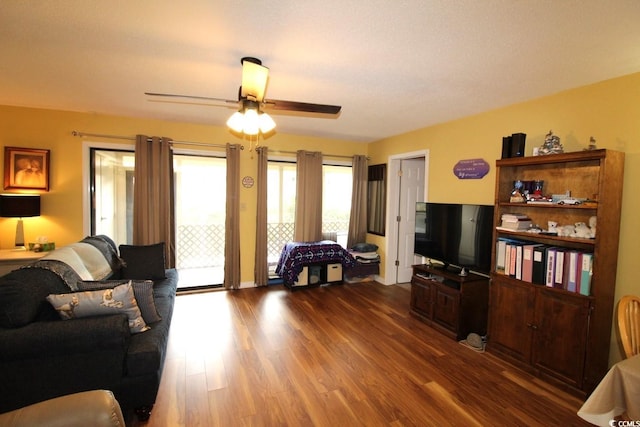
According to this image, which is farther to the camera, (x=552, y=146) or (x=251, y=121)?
(x=552, y=146)

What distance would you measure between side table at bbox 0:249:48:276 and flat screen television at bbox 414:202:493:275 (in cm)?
450

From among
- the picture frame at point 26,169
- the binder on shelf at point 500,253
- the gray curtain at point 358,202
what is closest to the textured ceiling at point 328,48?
the picture frame at point 26,169

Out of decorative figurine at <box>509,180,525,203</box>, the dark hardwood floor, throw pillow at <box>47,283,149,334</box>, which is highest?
decorative figurine at <box>509,180,525,203</box>

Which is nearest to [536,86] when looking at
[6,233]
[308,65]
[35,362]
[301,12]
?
[308,65]

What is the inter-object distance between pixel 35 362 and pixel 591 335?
3636mm

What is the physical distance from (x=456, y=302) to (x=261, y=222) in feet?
9.47

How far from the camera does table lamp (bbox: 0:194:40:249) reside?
3320 mm

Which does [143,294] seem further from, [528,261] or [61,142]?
[528,261]

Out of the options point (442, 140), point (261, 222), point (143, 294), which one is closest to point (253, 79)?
point (143, 294)

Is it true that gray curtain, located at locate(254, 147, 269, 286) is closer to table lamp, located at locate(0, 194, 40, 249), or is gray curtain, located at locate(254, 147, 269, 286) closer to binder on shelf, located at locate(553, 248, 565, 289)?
table lamp, located at locate(0, 194, 40, 249)

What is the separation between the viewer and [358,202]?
5.27 metres

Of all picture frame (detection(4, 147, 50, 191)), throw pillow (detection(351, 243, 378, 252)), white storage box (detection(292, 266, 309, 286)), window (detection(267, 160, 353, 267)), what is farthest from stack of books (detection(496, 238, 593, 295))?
picture frame (detection(4, 147, 50, 191))

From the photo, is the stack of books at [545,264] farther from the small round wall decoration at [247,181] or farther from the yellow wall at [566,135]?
the small round wall decoration at [247,181]

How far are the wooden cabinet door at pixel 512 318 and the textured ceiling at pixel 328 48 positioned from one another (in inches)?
70.0
